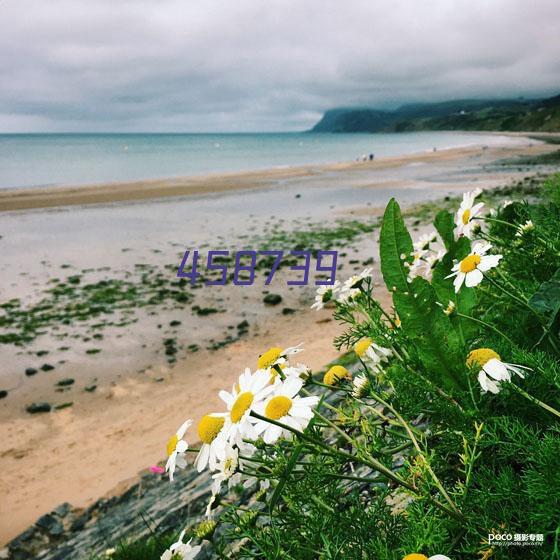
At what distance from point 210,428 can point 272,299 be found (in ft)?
28.5

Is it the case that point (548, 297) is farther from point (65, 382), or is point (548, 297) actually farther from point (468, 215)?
point (65, 382)

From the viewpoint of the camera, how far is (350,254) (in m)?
13.1

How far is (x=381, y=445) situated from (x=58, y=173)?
47538 mm

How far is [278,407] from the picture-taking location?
1059mm

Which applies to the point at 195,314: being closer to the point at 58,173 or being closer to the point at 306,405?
the point at 306,405

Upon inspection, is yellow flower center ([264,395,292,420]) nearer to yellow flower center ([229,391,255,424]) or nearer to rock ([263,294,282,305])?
yellow flower center ([229,391,255,424])

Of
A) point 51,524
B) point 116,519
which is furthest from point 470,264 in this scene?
point 51,524

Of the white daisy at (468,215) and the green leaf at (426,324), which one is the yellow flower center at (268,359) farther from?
the white daisy at (468,215)

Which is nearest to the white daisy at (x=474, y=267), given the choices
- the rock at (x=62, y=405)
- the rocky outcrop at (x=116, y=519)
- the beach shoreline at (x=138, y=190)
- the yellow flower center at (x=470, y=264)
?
the yellow flower center at (x=470, y=264)

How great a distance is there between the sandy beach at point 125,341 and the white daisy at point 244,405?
408 cm

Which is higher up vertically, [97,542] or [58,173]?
[58,173]

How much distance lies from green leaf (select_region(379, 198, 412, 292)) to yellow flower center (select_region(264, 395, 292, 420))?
73 cm

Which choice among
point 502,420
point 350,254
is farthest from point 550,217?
point 350,254

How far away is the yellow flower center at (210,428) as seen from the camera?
123 centimetres
